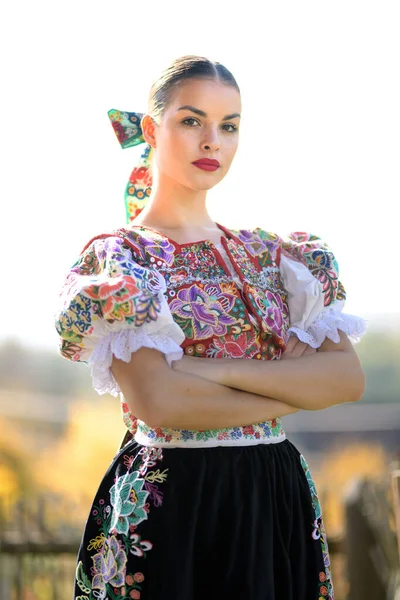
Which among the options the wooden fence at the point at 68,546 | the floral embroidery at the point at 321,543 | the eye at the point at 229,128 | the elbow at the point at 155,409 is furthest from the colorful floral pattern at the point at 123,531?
the wooden fence at the point at 68,546

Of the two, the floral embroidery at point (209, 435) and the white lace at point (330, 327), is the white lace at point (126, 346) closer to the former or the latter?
the floral embroidery at point (209, 435)

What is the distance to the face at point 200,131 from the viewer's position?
1986mm

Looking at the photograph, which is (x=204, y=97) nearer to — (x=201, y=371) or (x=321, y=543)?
(x=201, y=371)

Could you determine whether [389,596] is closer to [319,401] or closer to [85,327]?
[319,401]

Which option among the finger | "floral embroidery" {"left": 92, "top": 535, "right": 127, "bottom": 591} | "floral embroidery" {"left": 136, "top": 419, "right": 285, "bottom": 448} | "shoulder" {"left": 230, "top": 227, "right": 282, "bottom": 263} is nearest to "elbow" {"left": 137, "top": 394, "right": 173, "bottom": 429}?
"floral embroidery" {"left": 136, "top": 419, "right": 285, "bottom": 448}

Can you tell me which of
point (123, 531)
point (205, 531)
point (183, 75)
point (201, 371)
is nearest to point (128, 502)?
point (123, 531)

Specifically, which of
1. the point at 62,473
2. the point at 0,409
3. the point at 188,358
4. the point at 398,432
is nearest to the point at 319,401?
the point at 188,358

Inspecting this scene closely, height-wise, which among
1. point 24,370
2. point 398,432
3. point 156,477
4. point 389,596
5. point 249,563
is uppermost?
point 24,370

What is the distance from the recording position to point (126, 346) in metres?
1.78

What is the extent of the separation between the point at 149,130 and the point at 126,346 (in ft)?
2.05

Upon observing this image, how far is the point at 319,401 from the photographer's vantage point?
6.24 ft

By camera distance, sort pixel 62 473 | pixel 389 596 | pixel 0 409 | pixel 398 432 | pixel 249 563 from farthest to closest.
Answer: pixel 398 432 → pixel 0 409 → pixel 62 473 → pixel 389 596 → pixel 249 563

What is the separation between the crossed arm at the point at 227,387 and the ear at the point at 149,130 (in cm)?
61

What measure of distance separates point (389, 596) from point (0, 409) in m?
10.0
